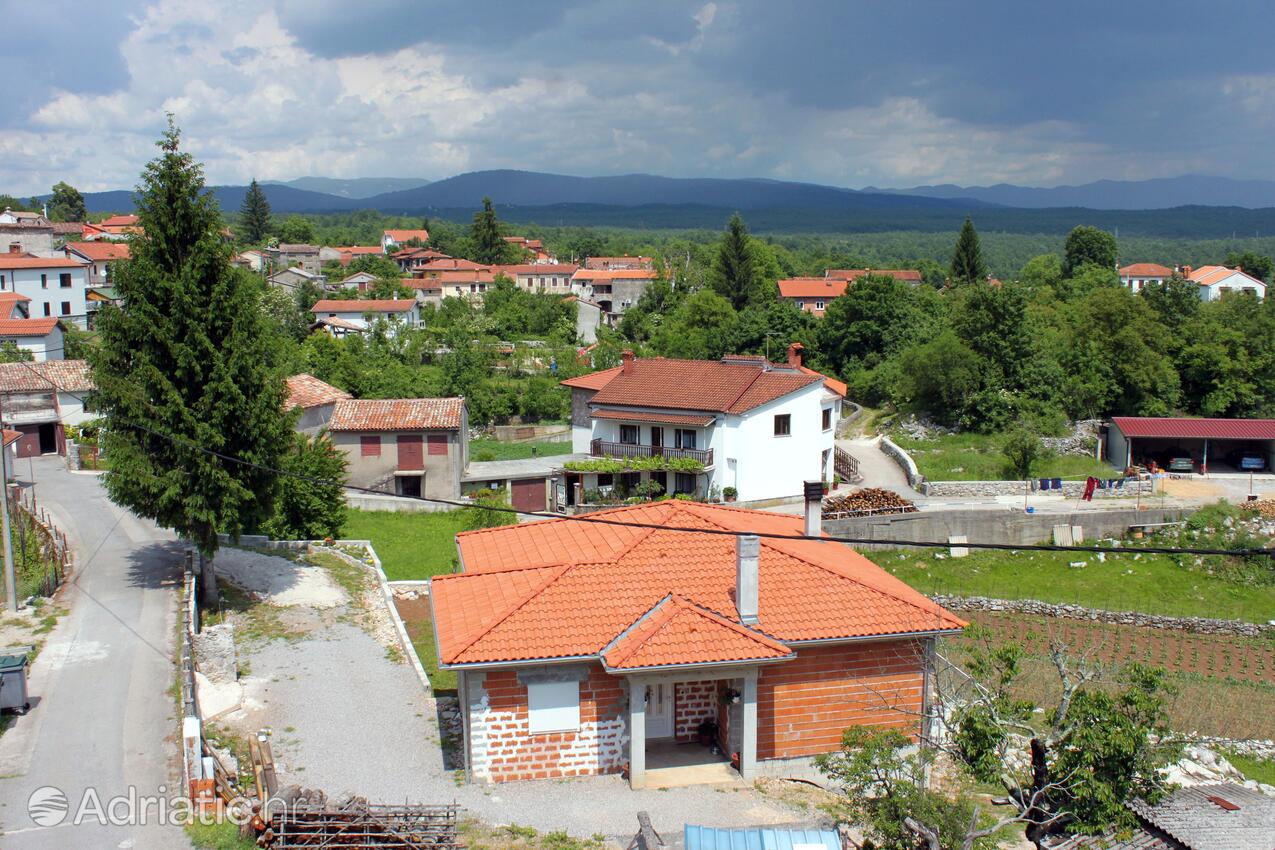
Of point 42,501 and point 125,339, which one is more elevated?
point 125,339

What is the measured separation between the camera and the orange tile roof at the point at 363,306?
85.1 metres

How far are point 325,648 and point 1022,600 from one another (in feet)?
69.2

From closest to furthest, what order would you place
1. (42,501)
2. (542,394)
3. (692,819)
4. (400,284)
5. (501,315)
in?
(692,819) < (42,501) < (542,394) < (501,315) < (400,284)

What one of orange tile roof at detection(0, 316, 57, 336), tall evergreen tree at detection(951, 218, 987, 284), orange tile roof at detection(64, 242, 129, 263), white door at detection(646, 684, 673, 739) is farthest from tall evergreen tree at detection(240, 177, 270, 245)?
white door at detection(646, 684, 673, 739)

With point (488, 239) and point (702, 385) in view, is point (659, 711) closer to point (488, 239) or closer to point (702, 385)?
point (702, 385)

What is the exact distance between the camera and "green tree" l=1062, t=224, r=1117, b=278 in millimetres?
96812

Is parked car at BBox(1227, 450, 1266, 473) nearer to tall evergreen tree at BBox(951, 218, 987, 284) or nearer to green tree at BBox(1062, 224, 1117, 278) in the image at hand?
tall evergreen tree at BBox(951, 218, 987, 284)

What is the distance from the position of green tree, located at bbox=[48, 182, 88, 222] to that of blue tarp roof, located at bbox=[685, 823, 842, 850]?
155 metres

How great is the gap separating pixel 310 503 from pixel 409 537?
4.63m

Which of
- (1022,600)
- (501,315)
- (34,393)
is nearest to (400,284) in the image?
(501,315)

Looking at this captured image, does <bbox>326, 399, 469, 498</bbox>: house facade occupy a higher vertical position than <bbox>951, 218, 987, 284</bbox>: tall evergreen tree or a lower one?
lower

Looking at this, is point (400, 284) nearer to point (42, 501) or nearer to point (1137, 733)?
point (42, 501)

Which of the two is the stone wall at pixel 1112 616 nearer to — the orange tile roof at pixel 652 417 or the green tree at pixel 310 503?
the orange tile roof at pixel 652 417

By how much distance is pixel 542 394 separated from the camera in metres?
61.2
